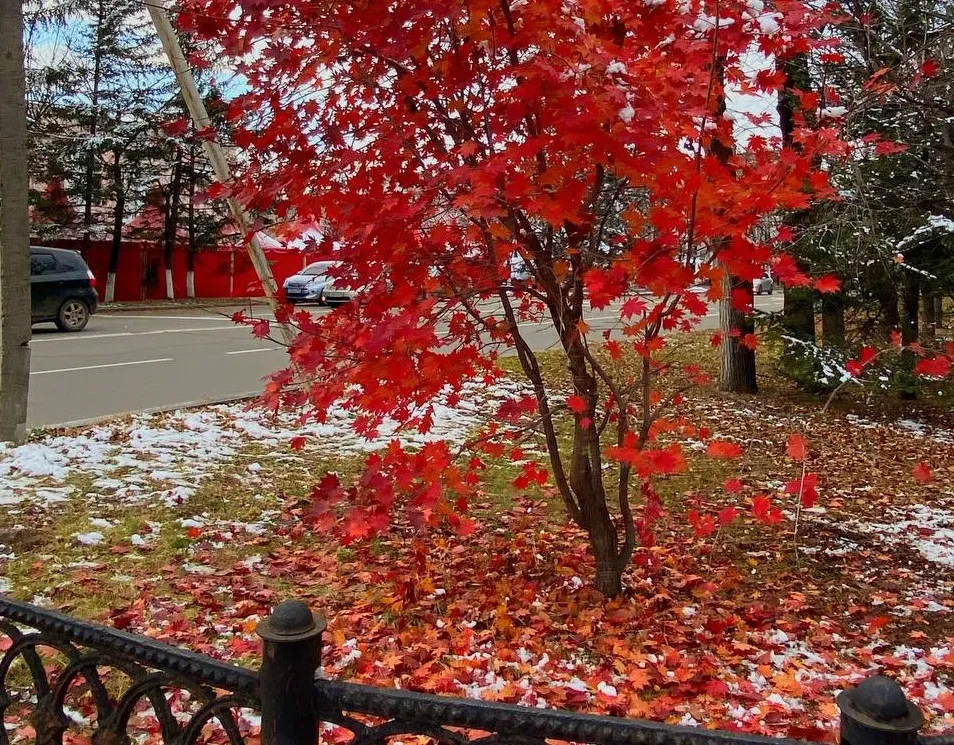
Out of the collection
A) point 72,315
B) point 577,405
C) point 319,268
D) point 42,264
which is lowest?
point 577,405

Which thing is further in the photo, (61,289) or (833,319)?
(61,289)

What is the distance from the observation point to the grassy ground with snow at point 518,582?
3205 mm

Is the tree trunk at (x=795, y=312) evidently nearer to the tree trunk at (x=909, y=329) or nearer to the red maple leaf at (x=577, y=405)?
the tree trunk at (x=909, y=329)

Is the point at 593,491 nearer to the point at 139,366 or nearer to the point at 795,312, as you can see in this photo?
the point at 795,312

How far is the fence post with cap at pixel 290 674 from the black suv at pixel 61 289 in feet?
48.7

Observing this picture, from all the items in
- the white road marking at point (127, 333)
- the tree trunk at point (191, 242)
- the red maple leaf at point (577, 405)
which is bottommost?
the red maple leaf at point (577, 405)

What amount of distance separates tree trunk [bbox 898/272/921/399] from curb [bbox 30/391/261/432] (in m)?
8.14

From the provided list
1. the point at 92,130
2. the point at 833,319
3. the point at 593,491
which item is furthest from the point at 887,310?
the point at 92,130

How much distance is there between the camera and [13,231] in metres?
5.98

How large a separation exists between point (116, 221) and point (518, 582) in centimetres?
2270

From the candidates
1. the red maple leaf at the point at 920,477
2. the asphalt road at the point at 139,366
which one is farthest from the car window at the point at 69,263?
the red maple leaf at the point at 920,477

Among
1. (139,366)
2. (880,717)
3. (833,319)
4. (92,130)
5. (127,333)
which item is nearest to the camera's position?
(880,717)

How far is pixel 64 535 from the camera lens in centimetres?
453

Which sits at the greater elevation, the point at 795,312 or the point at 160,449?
the point at 795,312
